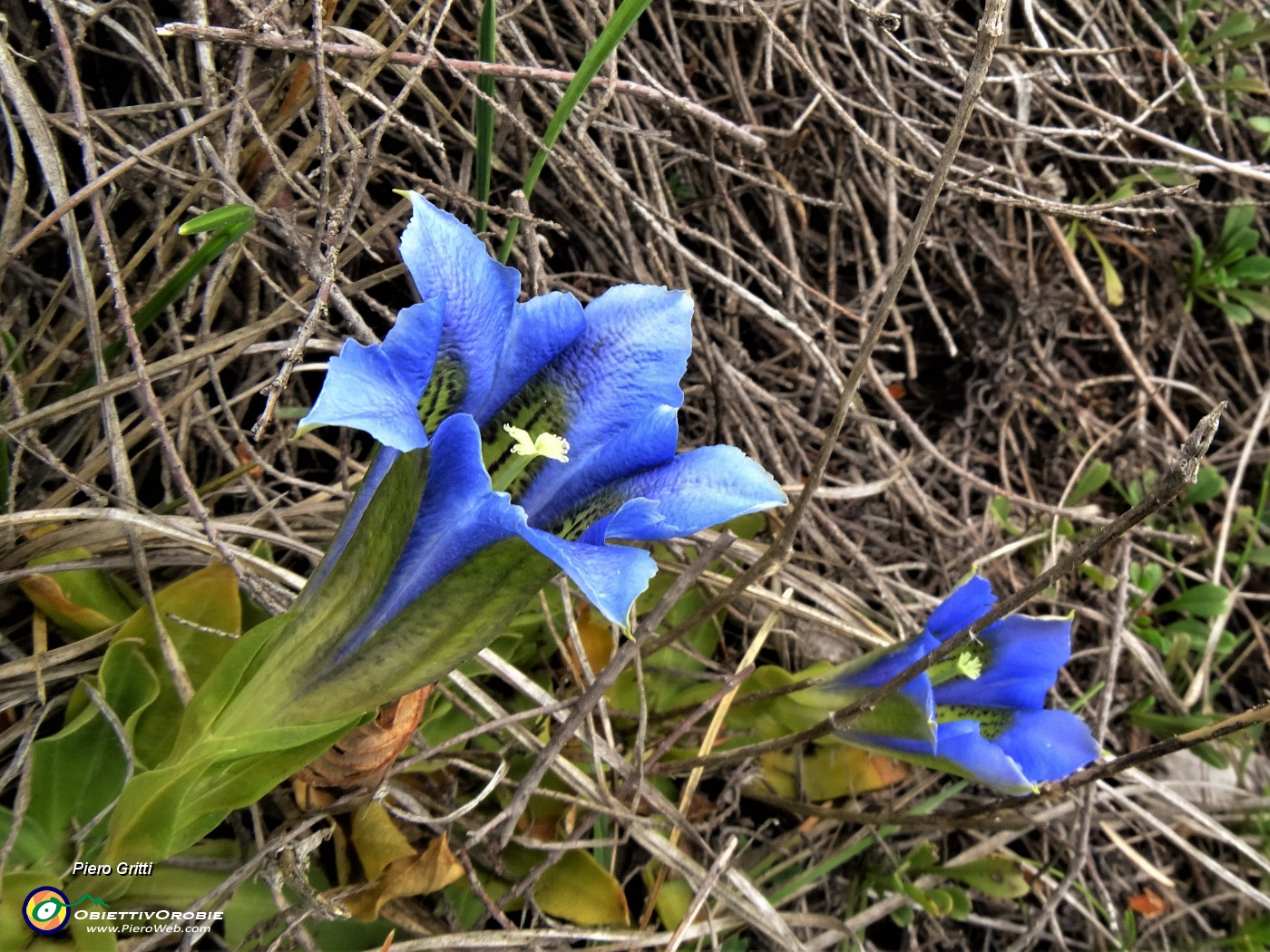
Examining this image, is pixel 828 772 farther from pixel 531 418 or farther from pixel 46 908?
pixel 46 908

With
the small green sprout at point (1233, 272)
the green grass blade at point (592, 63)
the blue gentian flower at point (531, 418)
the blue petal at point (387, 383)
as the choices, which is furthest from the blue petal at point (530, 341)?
the small green sprout at point (1233, 272)

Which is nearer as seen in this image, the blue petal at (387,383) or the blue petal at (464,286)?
the blue petal at (387,383)

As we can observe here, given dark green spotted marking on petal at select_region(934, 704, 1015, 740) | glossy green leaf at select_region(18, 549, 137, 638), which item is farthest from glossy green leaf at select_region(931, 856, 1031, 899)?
glossy green leaf at select_region(18, 549, 137, 638)

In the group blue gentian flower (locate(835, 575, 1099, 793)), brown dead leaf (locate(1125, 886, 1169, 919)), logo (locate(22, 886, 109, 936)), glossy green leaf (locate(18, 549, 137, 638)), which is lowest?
brown dead leaf (locate(1125, 886, 1169, 919))

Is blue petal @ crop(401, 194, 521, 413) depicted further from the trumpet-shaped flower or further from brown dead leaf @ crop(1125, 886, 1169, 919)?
brown dead leaf @ crop(1125, 886, 1169, 919)

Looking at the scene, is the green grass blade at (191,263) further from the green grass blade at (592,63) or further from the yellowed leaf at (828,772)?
the yellowed leaf at (828,772)
